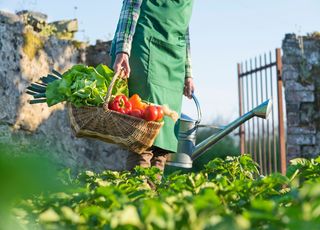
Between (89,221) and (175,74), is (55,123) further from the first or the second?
(89,221)

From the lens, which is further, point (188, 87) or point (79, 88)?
point (188, 87)

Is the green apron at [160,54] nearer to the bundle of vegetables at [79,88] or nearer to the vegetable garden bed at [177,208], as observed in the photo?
the bundle of vegetables at [79,88]

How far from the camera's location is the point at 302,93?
23.2 ft

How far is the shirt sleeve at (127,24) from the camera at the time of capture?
2.97 metres

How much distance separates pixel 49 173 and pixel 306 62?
7.12m

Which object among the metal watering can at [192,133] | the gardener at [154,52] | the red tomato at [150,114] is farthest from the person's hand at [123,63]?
the metal watering can at [192,133]

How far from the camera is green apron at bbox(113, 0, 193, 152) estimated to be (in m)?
3.09

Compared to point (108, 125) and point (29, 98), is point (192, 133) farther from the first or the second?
point (29, 98)

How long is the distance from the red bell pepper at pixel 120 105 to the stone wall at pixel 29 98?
72.2 inches

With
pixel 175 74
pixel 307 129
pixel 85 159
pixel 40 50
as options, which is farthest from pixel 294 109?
pixel 175 74

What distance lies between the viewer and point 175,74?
3.27 meters

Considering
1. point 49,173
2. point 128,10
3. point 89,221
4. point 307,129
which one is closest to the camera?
point 49,173

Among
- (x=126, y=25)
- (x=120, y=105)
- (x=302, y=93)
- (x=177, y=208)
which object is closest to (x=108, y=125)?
(x=120, y=105)

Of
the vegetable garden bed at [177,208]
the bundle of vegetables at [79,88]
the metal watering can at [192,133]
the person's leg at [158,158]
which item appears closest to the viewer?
the vegetable garden bed at [177,208]
